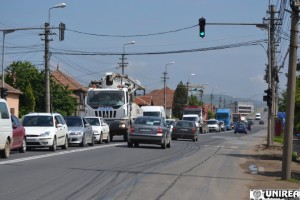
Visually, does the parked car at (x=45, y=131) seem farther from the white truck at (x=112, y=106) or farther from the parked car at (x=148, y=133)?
the white truck at (x=112, y=106)

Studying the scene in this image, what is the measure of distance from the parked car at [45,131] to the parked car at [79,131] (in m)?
2.08

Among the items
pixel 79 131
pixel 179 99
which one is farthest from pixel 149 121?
pixel 179 99

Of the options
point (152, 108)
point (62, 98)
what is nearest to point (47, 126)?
point (152, 108)

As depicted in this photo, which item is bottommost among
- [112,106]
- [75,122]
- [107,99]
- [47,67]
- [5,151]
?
[5,151]

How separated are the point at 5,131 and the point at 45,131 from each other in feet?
14.8

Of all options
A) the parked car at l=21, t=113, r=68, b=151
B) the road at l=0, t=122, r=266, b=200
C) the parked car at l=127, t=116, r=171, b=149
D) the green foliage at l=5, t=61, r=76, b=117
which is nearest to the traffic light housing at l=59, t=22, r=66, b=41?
the parked car at l=127, t=116, r=171, b=149

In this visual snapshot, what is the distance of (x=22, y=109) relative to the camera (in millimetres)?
68062

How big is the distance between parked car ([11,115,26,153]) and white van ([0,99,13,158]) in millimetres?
906

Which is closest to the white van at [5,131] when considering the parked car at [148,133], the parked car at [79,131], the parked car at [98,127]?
the parked car at [79,131]

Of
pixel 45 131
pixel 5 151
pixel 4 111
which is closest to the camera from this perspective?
pixel 5 151

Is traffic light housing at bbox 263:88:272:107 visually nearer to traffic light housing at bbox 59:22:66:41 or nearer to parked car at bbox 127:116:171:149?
parked car at bbox 127:116:171:149

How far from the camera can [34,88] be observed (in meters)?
70.6

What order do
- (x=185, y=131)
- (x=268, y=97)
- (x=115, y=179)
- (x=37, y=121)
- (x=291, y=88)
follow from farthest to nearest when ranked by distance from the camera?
(x=185, y=131) < (x=268, y=97) < (x=37, y=121) < (x=291, y=88) < (x=115, y=179)

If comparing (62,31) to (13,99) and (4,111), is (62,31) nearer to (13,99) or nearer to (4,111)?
(4,111)
